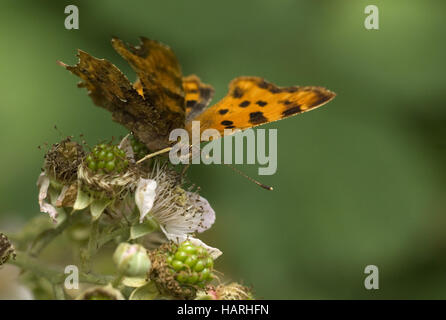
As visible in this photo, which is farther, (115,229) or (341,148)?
(341,148)

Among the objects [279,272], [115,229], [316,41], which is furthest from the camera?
[316,41]

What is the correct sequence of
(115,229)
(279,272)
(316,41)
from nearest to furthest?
(115,229), (279,272), (316,41)

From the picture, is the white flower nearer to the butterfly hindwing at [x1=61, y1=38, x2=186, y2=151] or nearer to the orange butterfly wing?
the butterfly hindwing at [x1=61, y1=38, x2=186, y2=151]

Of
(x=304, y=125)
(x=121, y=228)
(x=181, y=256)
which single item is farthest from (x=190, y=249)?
(x=304, y=125)

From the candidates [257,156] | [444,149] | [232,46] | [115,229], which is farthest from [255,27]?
[115,229]

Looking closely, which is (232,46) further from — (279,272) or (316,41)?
(279,272)

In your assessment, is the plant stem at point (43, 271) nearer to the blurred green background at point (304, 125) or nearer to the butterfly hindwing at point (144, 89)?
the butterfly hindwing at point (144, 89)
